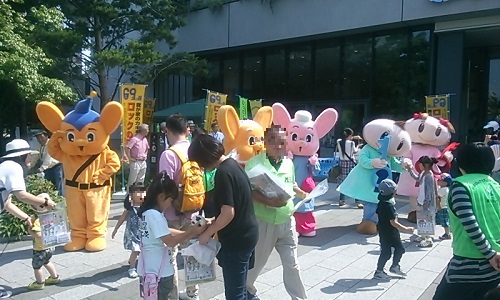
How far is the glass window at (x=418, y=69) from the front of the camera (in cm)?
1389

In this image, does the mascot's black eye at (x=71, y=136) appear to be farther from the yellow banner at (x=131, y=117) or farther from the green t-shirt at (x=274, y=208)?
the yellow banner at (x=131, y=117)

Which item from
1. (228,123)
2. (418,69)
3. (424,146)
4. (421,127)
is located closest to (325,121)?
(421,127)

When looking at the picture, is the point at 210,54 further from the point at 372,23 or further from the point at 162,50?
the point at 372,23

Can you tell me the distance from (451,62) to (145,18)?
10.3m

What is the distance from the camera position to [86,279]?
5020 millimetres

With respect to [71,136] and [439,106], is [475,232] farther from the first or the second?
[439,106]

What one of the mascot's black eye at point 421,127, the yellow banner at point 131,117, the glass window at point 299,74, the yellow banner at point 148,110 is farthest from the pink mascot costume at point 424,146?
the yellow banner at point 148,110

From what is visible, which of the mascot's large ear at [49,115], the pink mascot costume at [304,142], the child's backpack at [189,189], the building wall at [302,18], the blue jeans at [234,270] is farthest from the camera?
the building wall at [302,18]

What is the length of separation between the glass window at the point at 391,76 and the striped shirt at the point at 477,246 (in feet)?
39.9

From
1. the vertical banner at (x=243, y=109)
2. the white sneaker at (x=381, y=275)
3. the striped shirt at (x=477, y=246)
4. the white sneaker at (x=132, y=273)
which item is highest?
the vertical banner at (x=243, y=109)

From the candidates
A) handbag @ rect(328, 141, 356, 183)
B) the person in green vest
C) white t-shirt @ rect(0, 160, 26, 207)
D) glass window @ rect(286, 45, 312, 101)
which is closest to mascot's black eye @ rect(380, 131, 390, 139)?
handbag @ rect(328, 141, 356, 183)

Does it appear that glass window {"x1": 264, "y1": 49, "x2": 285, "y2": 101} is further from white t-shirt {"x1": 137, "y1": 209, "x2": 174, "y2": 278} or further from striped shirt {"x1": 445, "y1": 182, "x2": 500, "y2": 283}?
striped shirt {"x1": 445, "y1": 182, "x2": 500, "y2": 283}

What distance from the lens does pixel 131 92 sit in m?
10.8

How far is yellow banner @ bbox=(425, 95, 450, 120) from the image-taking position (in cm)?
1177
